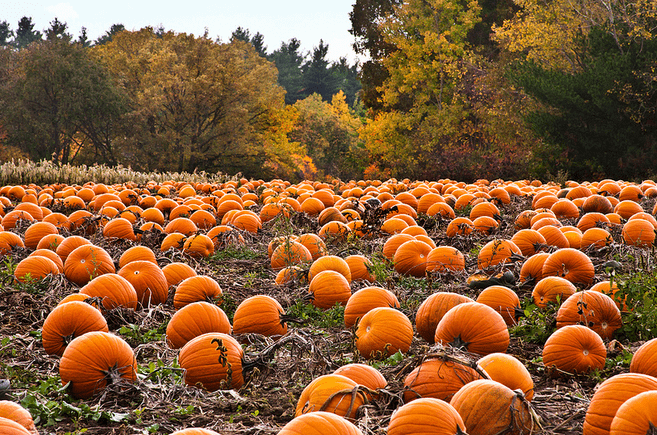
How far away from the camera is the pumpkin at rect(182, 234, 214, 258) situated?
21.2 ft

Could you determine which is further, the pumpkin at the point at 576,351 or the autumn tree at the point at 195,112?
the autumn tree at the point at 195,112

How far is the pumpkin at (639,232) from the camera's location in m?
5.87

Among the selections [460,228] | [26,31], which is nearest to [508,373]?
[460,228]

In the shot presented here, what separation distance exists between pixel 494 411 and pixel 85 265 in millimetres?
4347

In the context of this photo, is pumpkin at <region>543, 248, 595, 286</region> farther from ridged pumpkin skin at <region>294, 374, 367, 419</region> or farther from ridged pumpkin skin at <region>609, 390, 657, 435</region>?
ridged pumpkin skin at <region>294, 374, 367, 419</region>

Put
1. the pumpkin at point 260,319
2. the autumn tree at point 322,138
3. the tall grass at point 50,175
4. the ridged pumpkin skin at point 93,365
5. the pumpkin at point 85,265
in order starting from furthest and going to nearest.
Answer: the autumn tree at point 322,138 → the tall grass at point 50,175 → the pumpkin at point 85,265 → the pumpkin at point 260,319 → the ridged pumpkin skin at point 93,365

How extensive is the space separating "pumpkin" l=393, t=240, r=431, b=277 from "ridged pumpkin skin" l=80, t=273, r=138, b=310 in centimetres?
271

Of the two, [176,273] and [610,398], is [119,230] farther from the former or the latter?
[610,398]

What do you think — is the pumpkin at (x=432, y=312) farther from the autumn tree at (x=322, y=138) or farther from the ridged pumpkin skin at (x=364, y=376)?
the autumn tree at (x=322, y=138)

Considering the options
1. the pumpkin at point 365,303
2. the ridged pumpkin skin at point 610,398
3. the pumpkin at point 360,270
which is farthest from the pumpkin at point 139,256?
the ridged pumpkin skin at point 610,398

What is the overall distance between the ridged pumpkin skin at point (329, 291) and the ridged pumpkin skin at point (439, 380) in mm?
2068

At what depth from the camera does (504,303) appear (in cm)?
406

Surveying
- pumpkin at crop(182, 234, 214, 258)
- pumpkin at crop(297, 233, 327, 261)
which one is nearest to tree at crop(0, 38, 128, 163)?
pumpkin at crop(182, 234, 214, 258)

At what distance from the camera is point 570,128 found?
766 inches
